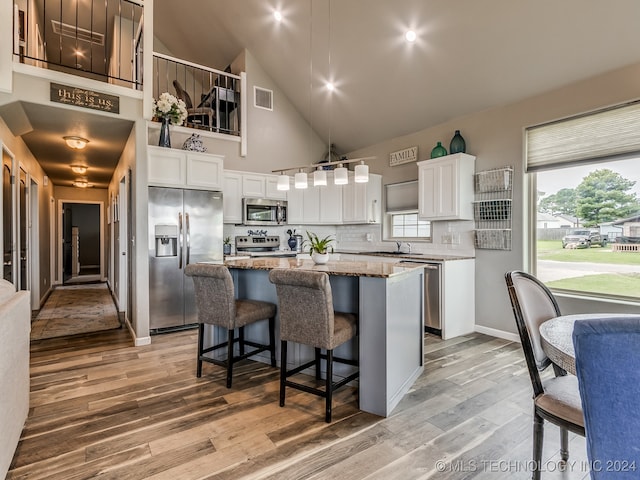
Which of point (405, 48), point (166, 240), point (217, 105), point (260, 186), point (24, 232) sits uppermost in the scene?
point (405, 48)

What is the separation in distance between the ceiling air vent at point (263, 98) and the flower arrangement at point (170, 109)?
155 centimetres

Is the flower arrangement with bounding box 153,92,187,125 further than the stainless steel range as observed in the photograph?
No

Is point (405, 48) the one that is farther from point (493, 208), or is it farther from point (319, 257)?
point (319, 257)

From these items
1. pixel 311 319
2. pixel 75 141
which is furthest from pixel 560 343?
pixel 75 141

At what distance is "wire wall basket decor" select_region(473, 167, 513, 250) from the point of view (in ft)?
13.4

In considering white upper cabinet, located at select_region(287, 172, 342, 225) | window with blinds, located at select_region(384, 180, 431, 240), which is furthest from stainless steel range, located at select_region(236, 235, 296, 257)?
window with blinds, located at select_region(384, 180, 431, 240)

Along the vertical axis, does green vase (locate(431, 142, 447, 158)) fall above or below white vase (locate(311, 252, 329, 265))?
above

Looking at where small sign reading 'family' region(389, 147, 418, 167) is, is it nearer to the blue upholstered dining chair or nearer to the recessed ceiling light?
the recessed ceiling light

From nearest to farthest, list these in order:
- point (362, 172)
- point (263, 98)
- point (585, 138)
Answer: point (362, 172) → point (585, 138) → point (263, 98)

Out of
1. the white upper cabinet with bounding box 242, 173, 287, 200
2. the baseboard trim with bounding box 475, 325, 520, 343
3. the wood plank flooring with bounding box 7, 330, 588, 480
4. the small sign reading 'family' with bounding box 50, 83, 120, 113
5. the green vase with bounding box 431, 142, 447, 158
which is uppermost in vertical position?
the small sign reading 'family' with bounding box 50, 83, 120, 113

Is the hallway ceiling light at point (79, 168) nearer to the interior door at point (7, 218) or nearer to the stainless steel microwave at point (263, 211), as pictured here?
the interior door at point (7, 218)

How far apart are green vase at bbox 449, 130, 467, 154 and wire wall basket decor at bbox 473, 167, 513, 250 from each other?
376 mm

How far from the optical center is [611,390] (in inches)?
35.8

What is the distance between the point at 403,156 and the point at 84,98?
162 inches
